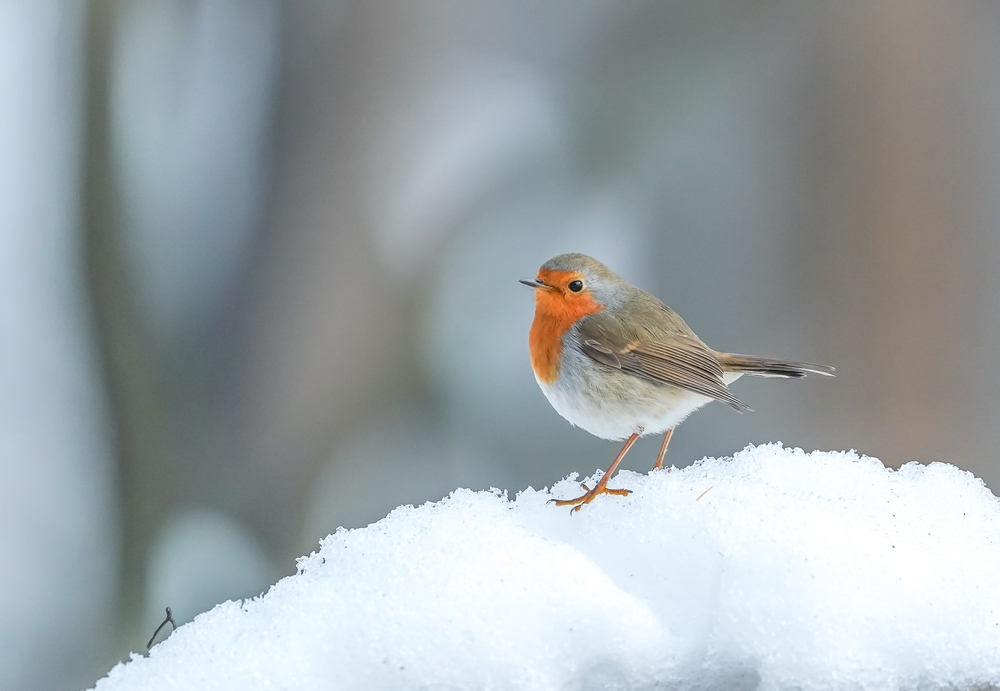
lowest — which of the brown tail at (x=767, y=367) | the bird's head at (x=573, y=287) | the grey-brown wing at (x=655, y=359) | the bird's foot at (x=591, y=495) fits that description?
the bird's foot at (x=591, y=495)

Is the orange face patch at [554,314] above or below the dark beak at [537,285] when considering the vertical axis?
below

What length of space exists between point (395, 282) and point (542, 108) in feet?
2.11

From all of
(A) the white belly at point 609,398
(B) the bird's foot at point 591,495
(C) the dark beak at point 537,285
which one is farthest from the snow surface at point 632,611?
(C) the dark beak at point 537,285

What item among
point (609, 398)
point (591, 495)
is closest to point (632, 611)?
point (591, 495)

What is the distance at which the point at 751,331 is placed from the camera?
2.30 metres

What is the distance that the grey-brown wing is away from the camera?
142 centimetres

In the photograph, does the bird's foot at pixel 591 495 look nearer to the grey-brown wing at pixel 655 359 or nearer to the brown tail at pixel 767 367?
the grey-brown wing at pixel 655 359

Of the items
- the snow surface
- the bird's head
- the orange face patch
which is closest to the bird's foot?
the snow surface

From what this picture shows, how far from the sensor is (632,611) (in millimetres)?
930

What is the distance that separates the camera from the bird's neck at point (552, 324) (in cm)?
145

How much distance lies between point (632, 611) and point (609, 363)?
22.6 inches

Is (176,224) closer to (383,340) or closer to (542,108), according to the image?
(383,340)

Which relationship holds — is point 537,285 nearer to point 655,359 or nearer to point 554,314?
point 554,314

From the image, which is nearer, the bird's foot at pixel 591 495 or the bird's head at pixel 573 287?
the bird's foot at pixel 591 495
